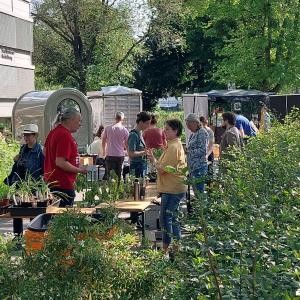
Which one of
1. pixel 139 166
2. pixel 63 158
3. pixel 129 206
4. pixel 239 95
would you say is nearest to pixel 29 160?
pixel 63 158

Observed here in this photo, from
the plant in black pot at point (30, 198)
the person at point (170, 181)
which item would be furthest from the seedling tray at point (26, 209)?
the person at point (170, 181)

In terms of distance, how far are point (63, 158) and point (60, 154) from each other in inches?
2.1

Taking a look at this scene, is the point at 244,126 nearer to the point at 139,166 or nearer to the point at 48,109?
the point at 139,166

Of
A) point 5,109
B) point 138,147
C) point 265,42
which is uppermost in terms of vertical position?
point 265,42

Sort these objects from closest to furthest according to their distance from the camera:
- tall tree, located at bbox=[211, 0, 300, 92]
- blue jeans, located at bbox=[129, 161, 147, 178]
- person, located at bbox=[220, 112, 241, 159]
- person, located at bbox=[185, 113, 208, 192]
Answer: person, located at bbox=[185, 113, 208, 192], blue jeans, located at bbox=[129, 161, 147, 178], person, located at bbox=[220, 112, 241, 159], tall tree, located at bbox=[211, 0, 300, 92]

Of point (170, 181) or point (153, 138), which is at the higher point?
point (153, 138)

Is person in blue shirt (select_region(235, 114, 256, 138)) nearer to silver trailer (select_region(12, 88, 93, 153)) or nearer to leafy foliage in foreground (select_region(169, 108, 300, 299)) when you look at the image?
silver trailer (select_region(12, 88, 93, 153))

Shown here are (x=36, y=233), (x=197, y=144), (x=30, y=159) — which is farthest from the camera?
(x=197, y=144)

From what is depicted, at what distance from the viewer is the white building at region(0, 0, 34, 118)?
25062 millimetres

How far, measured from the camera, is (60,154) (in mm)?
7660

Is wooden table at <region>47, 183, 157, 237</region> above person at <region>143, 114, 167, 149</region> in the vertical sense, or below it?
below

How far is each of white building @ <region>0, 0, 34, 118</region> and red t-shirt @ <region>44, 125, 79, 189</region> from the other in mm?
17551

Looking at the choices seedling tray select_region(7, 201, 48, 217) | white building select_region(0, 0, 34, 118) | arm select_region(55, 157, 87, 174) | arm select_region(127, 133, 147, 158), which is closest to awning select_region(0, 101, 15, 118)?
white building select_region(0, 0, 34, 118)

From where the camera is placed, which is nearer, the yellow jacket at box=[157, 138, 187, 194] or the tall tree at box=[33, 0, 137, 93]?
the yellow jacket at box=[157, 138, 187, 194]
